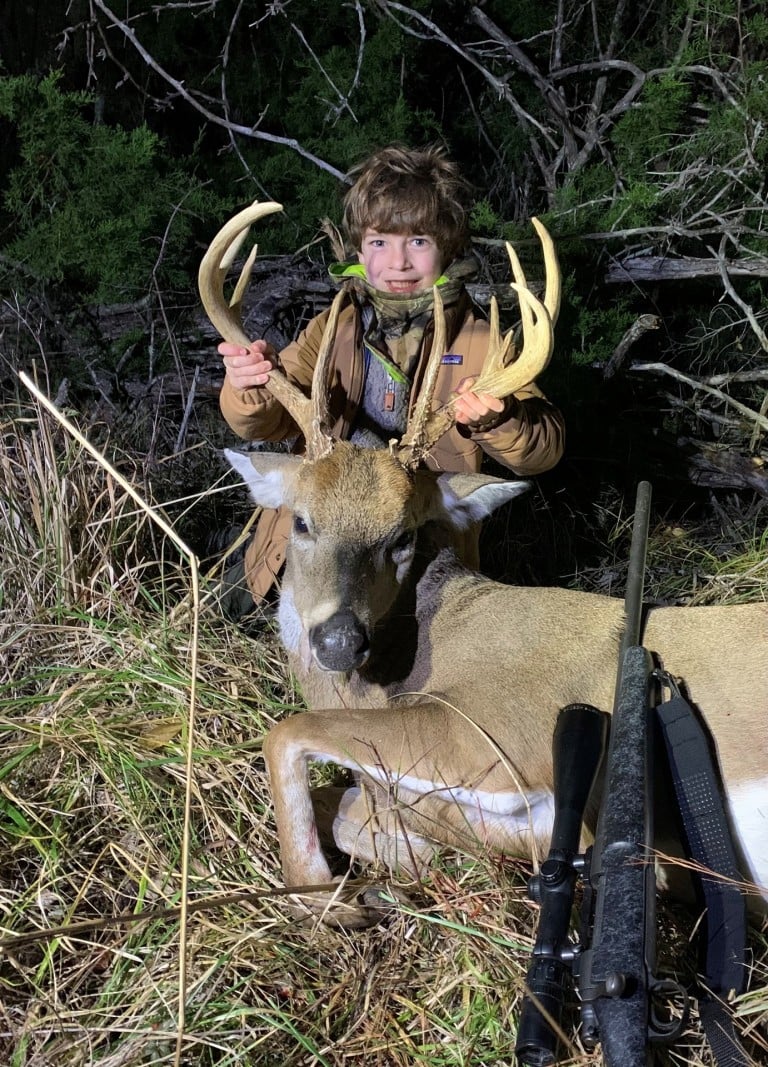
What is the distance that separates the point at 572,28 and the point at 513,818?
5528 mm

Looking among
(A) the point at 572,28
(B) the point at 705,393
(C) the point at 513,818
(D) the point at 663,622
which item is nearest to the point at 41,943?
(C) the point at 513,818

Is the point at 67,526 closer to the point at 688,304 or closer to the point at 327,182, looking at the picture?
the point at 327,182

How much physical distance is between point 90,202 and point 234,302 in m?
2.35

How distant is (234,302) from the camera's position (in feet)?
11.4

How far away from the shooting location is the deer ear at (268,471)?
11.5 ft

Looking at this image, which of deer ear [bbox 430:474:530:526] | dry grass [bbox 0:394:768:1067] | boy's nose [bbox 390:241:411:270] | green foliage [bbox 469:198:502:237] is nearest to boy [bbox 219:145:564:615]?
boy's nose [bbox 390:241:411:270]

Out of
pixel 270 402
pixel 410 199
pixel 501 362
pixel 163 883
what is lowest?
pixel 163 883

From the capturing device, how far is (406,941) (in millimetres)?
2598

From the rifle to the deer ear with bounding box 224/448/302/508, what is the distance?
1.41 meters

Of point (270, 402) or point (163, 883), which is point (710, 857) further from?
point (270, 402)

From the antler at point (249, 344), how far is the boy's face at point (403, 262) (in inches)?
34.9

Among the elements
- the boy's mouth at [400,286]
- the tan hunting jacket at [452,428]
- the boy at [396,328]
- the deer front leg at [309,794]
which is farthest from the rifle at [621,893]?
the boy's mouth at [400,286]

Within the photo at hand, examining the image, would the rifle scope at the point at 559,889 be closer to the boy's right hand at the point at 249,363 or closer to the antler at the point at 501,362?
the antler at the point at 501,362

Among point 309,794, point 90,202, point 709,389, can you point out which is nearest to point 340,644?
point 309,794
